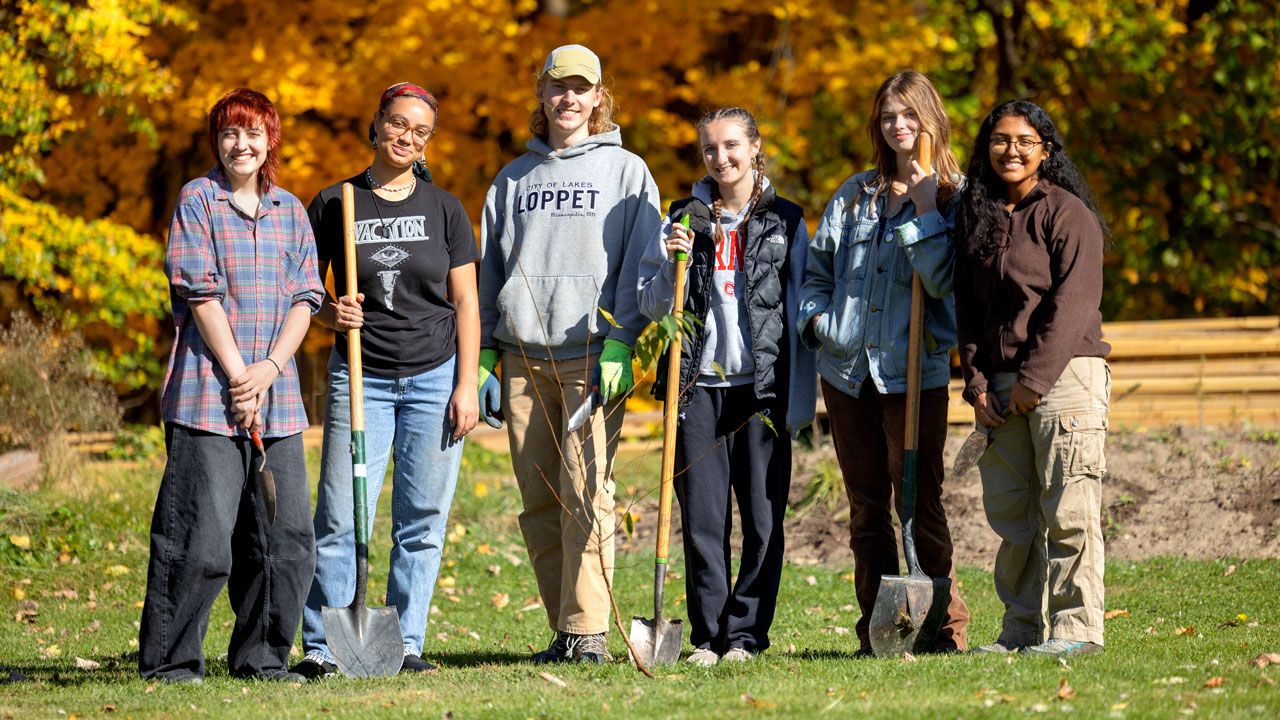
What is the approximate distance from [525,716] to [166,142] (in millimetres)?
10311

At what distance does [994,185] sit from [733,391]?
1.23m

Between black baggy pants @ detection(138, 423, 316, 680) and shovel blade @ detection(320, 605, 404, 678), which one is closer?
black baggy pants @ detection(138, 423, 316, 680)

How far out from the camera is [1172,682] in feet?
13.2

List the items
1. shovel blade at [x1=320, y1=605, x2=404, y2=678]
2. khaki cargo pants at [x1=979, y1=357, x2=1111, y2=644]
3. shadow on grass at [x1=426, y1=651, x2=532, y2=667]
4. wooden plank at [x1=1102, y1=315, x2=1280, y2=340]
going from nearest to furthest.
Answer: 1. khaki cargo pants at [x1=979, y1=357, x2=1111, y2=644]
2. shovel blade at [x1=320, y1=605, x2=404, y2=678]
3. shadow on grass at [x1=426, y1=651, x2=532, y2=667]
4. wooden plank at [x1=1102, y1=315, x2=1280, y2=340]

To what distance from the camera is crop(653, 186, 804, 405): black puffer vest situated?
4707 millimetres

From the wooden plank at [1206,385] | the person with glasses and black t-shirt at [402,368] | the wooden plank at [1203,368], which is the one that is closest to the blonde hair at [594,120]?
the person with glasses and black t-shirt at [402,368]

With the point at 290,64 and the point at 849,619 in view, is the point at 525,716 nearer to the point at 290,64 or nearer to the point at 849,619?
the point at 849,619

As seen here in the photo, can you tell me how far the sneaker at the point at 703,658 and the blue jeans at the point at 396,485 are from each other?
41.2 inches

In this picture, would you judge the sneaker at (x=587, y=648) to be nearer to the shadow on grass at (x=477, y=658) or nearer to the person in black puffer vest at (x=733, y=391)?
the shadow on grass at (x=477, y=658)

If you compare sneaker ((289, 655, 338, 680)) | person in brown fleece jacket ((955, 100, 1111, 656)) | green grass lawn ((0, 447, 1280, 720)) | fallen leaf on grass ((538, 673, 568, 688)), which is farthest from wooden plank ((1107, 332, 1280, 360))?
sneaker ((289, 655, 338, 680))

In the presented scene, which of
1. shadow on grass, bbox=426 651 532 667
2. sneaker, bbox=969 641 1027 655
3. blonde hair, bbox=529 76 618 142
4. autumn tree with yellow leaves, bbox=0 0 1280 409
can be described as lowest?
shadow on grass, bbox=426 651 532 667

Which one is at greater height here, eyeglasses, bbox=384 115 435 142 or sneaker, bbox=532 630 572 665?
eyeglasses, bbox=384 115 435 142

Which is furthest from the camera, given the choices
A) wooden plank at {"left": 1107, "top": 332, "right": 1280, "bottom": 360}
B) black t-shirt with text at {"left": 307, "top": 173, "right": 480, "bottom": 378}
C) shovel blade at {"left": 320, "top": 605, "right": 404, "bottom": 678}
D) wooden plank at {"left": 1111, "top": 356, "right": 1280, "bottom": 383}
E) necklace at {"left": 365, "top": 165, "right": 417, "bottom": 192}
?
wooden plank at {"left": 1107, "top": 332, "right": 1280, "bottom": 360}

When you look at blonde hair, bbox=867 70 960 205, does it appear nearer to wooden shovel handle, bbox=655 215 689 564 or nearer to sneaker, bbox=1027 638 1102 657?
wooden shovel handle, bbox=655 215 689 564
